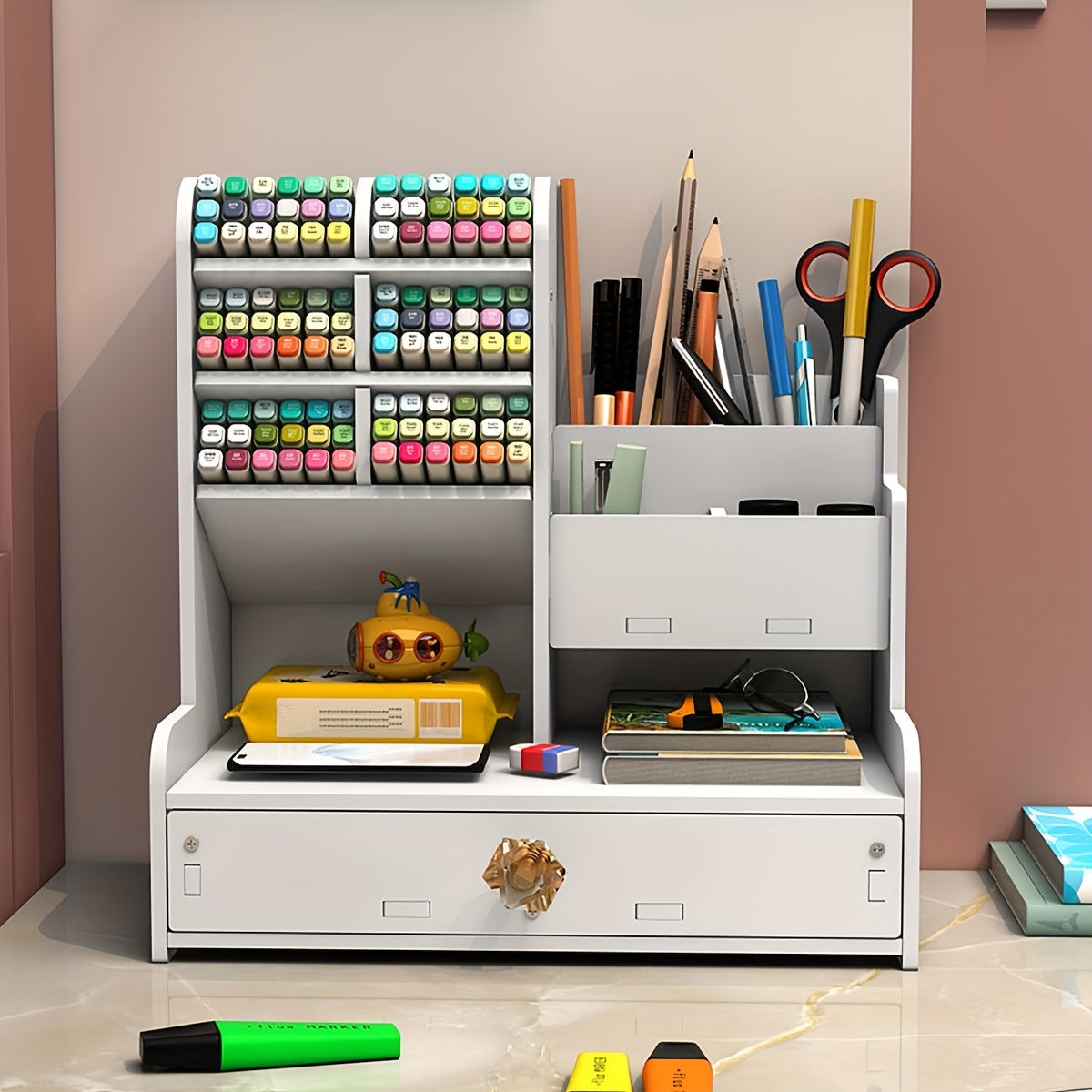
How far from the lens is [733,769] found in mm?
1420

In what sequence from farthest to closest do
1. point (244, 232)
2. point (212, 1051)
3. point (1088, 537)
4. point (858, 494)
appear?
point (1088, 537) < point (858, 494) < point (244, 232) < point (212, 1051)

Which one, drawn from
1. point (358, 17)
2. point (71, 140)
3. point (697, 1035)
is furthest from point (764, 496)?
point (71, 140)

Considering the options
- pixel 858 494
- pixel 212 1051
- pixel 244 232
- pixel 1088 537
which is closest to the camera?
pixel 212 1051

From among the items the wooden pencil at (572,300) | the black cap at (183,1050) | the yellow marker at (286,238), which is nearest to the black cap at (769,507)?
the wooden pencil at (572,300)

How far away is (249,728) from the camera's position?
1505mm

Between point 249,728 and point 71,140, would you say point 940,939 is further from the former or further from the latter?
point 71,140

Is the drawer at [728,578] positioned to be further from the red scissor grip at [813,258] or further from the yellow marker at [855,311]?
the red scissor grip at [813,258]

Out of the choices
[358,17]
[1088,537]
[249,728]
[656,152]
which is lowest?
[249,728]

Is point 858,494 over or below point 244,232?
below

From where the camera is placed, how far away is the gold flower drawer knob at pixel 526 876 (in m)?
1.37

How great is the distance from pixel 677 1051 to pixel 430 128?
3.84 ft

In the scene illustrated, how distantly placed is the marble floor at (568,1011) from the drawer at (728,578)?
0.36m

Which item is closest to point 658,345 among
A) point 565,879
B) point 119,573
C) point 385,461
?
point 385,461

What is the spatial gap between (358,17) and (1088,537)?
1175 mm
